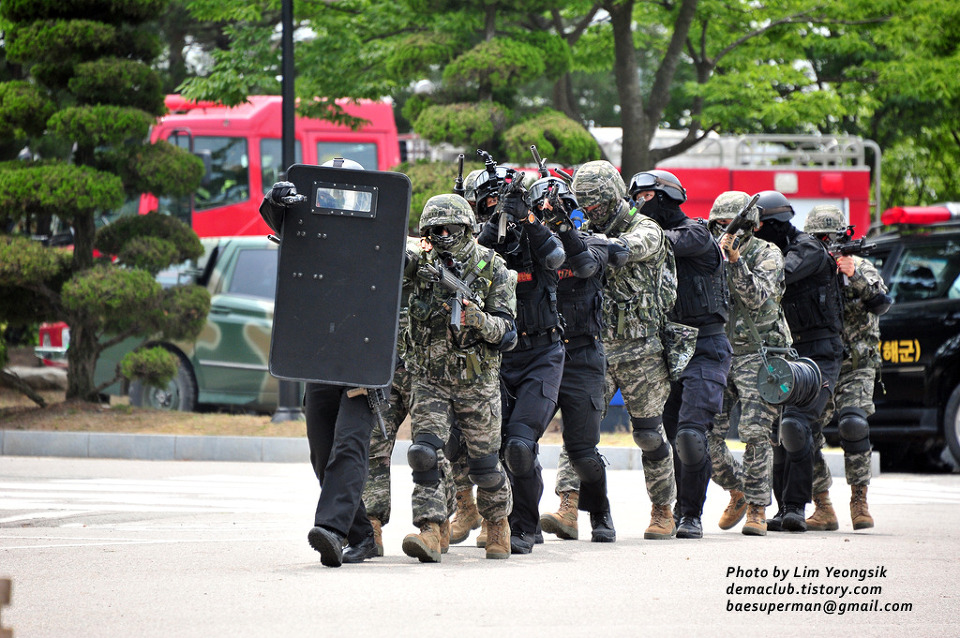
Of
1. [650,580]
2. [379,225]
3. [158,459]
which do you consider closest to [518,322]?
[379,225]

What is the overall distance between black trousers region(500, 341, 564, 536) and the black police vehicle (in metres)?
5.45

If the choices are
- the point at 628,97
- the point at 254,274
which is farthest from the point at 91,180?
the point at 628,97

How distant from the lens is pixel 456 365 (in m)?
6.29

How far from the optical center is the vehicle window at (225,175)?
19.7 m

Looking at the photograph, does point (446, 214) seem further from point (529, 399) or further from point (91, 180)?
point (91, 180)

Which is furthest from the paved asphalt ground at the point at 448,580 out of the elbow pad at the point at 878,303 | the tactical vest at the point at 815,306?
the elbow pad at the point at 878,303

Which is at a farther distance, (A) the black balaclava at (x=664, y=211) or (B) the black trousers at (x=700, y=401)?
(A) the black balaclava at (x=664, y=211)

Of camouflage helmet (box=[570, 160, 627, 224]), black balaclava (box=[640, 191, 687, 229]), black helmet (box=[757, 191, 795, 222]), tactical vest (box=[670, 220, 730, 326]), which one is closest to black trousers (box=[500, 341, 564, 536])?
camouflage helmet (box=[570, 160, 627, 224])

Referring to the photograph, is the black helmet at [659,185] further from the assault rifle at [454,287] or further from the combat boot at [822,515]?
the combat boot at [822,515]

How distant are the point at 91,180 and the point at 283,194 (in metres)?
8.29

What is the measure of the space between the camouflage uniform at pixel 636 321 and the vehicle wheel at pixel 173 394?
8334 mm

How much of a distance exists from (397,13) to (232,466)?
7302mm

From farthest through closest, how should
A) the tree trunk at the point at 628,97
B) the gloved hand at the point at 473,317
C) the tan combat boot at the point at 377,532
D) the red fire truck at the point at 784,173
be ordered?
the red fire truck at the point at 784,173
the tree trunk at the point at 628,97
the tan combat boot at the point at 377,532
the gloved hand at the point at 473,317

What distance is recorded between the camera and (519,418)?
6.68 m
